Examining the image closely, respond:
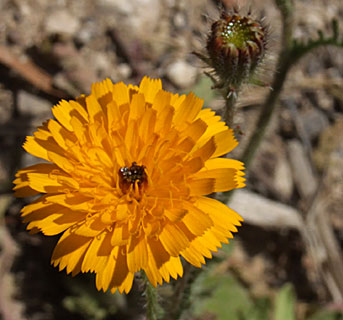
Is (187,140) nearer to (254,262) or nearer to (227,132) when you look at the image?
(227,132)

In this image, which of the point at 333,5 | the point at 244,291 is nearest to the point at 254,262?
the point at 244,291

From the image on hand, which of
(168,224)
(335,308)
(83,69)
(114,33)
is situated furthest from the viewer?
(114,33)

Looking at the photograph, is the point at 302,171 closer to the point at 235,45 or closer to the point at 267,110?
the point at 267,110

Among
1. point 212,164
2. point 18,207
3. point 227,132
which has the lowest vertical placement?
point 18,207

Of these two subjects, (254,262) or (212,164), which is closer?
(212,164)

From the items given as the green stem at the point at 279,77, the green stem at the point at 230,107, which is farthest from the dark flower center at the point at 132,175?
the green stem at the point at 279,77

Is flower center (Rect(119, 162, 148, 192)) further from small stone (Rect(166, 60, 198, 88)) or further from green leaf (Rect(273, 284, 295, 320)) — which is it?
small stone (Rect(166, 60, 198, 88))

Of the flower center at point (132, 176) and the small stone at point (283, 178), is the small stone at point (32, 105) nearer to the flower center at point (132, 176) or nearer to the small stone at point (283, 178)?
the flower center at point (132, 176)
